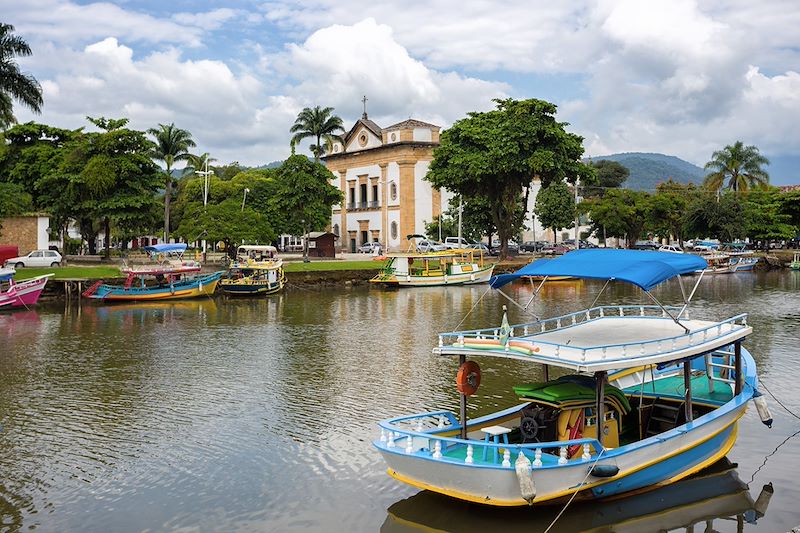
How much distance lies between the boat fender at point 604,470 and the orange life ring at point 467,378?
92.6 inches

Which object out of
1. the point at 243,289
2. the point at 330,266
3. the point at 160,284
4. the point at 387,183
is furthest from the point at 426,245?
the point at 160,284

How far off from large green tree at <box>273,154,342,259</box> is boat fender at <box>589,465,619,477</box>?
51552mm

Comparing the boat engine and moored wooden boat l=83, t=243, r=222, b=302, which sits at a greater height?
moored wooden boat l=83, t=243, r=222, b=302

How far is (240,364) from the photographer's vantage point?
77.3 feet

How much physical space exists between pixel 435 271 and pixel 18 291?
2663 centimetres

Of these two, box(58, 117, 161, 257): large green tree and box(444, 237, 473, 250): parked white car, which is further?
box(444, 237, 473, 250): parked white car

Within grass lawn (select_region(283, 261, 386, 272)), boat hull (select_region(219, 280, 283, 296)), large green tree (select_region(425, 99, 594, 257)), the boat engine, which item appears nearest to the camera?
the boat engine

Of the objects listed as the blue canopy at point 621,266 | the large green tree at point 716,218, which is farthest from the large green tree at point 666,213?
Answer: the blue canopy at point 621,266

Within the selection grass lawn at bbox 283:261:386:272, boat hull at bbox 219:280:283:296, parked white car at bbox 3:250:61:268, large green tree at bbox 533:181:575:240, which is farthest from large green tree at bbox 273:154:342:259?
large green tree at bbox 533:181:575:240

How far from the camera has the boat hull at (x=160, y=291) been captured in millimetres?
42062

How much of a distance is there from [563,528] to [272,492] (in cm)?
480

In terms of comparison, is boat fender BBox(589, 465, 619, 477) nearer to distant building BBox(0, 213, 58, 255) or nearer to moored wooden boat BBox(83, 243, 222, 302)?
moored wooden boat BBox(83, 243, 222, 302)

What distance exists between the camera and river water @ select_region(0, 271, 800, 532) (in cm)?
1173

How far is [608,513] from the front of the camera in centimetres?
1161
